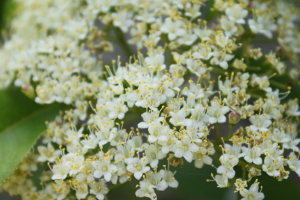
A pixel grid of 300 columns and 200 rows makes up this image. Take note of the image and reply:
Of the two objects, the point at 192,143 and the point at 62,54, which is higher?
the point at 62,54

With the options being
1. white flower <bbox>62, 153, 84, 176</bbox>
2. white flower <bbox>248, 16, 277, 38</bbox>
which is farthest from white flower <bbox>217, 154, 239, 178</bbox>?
white flower <bbox>248, 16, 277, 38</bbox>

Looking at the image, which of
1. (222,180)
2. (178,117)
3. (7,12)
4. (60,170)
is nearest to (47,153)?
(60,170)

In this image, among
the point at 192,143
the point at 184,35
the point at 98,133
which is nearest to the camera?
the point at 192,143

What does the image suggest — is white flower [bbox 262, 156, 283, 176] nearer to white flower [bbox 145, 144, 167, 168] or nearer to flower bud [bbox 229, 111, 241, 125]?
flower bud [bbox 229, 111, 241, 125]

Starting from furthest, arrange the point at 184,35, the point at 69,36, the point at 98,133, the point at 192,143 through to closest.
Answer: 1. the point at 69,36
2. the point at 184,35
3. the point at 98,133
4. the point at 192,143

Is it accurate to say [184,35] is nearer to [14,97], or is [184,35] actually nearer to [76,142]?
[76,142]

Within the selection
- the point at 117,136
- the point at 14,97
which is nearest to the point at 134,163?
the point at 117,136
